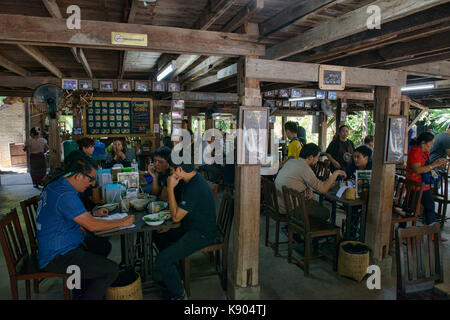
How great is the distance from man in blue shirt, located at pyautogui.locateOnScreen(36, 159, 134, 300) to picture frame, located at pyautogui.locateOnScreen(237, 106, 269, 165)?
1.51 m

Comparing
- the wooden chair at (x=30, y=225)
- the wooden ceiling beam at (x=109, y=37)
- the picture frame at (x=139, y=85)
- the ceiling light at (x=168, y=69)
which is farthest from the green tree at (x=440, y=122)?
the wooden chair at (x=30, y=225)

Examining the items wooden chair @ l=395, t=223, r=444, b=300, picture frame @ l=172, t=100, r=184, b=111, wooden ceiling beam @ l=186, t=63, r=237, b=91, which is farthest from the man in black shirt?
picture frame @ l=172, t=100, r=184, b=111

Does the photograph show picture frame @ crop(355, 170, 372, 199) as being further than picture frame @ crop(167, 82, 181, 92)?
No

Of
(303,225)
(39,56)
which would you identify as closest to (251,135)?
(303,225)

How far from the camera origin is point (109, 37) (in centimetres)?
279

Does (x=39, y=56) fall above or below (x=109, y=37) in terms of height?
above

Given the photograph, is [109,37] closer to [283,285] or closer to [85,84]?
[283,285]

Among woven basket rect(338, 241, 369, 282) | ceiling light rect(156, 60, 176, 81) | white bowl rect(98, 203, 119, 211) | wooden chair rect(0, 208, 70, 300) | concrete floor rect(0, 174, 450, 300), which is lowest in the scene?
concrete floor rect(0, 174, 450, 300)

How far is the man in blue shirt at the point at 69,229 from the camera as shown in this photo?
101 inches

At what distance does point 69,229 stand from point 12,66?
5.28 m

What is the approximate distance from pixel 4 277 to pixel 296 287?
366 cm

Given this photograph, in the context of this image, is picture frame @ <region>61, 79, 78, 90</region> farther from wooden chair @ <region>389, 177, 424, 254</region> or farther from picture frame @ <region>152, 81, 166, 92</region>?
wooden chair @ <region>389, 177, 424, 254</region>

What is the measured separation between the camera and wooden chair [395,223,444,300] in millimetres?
2312
